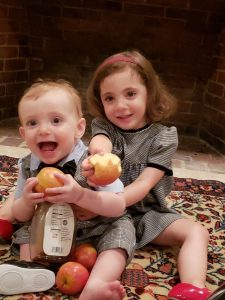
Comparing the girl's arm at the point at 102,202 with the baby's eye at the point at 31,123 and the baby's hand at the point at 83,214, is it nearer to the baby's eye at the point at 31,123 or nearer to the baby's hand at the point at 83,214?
the baby's hand at the point at 83,214

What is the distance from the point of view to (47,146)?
1083mm

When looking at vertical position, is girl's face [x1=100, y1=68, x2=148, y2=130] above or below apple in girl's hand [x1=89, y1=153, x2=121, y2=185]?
above

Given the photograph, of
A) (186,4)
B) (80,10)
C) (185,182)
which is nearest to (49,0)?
(80,10)

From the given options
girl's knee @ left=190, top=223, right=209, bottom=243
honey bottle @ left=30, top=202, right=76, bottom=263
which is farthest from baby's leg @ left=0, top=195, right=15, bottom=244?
girl's knee @ left=190, top=223, right=209, bottom=243

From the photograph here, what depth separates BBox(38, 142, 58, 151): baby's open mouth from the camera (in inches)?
42.5

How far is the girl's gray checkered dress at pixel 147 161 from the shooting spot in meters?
1.28

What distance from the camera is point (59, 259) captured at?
1064 mm

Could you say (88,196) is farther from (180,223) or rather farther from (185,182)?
(185,182)

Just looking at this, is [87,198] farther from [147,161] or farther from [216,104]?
[216,104]

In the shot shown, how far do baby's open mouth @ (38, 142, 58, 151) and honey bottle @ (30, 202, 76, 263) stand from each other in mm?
142

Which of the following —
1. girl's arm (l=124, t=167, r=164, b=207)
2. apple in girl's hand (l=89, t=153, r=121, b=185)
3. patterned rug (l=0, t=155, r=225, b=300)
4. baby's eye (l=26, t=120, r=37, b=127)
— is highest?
baby's eye (l=26, t=120, r=37, b=127)

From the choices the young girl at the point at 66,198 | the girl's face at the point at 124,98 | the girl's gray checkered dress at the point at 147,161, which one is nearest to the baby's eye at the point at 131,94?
the girl's face at the point at 124,98

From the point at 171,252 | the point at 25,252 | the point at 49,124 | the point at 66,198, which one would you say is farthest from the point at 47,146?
the point at 171,252

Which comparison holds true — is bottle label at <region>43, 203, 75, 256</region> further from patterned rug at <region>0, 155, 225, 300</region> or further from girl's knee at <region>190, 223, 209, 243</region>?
girl's knee at <region>190, 223, 209, 243</region>
